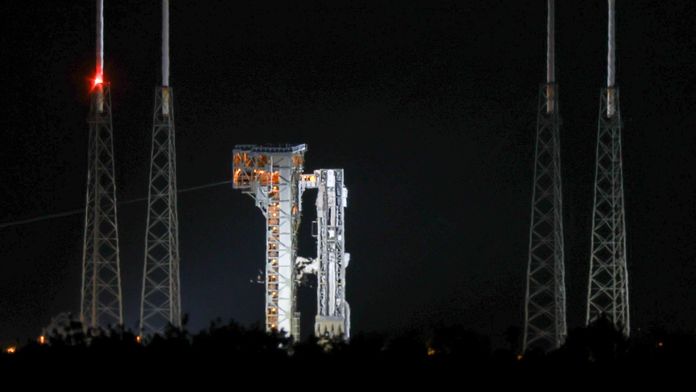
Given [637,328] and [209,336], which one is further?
[637,328]

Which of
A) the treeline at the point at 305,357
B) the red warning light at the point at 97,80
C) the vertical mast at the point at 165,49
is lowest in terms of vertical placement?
the treeline at the point at 305,357

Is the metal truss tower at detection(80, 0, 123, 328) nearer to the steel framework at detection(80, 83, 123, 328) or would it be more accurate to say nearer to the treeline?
the steel framework at detection(80, 83, 123, 328)

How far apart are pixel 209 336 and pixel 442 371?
3.89 meters

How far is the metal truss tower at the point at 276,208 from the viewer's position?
53.1m

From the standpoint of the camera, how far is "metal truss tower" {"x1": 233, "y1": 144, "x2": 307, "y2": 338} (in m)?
53.1

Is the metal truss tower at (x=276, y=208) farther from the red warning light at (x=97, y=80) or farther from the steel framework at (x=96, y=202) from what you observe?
the red warning light at (x=97, y=80)

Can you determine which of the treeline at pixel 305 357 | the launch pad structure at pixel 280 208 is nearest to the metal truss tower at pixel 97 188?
the launch pad structure at pixel 280 208

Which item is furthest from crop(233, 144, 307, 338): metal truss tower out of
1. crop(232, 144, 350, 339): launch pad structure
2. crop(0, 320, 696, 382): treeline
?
crop(0, 320, 696, 382): treeline

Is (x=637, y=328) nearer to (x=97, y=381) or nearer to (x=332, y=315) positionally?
(x=332, y=315)

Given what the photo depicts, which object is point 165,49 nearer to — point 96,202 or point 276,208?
point 96,202

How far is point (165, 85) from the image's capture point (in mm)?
44688

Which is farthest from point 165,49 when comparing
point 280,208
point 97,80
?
point 280,208

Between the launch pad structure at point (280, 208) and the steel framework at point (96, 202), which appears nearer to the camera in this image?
the steel framework at point (96, 202)

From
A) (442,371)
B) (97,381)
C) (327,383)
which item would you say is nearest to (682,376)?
(442,371)
